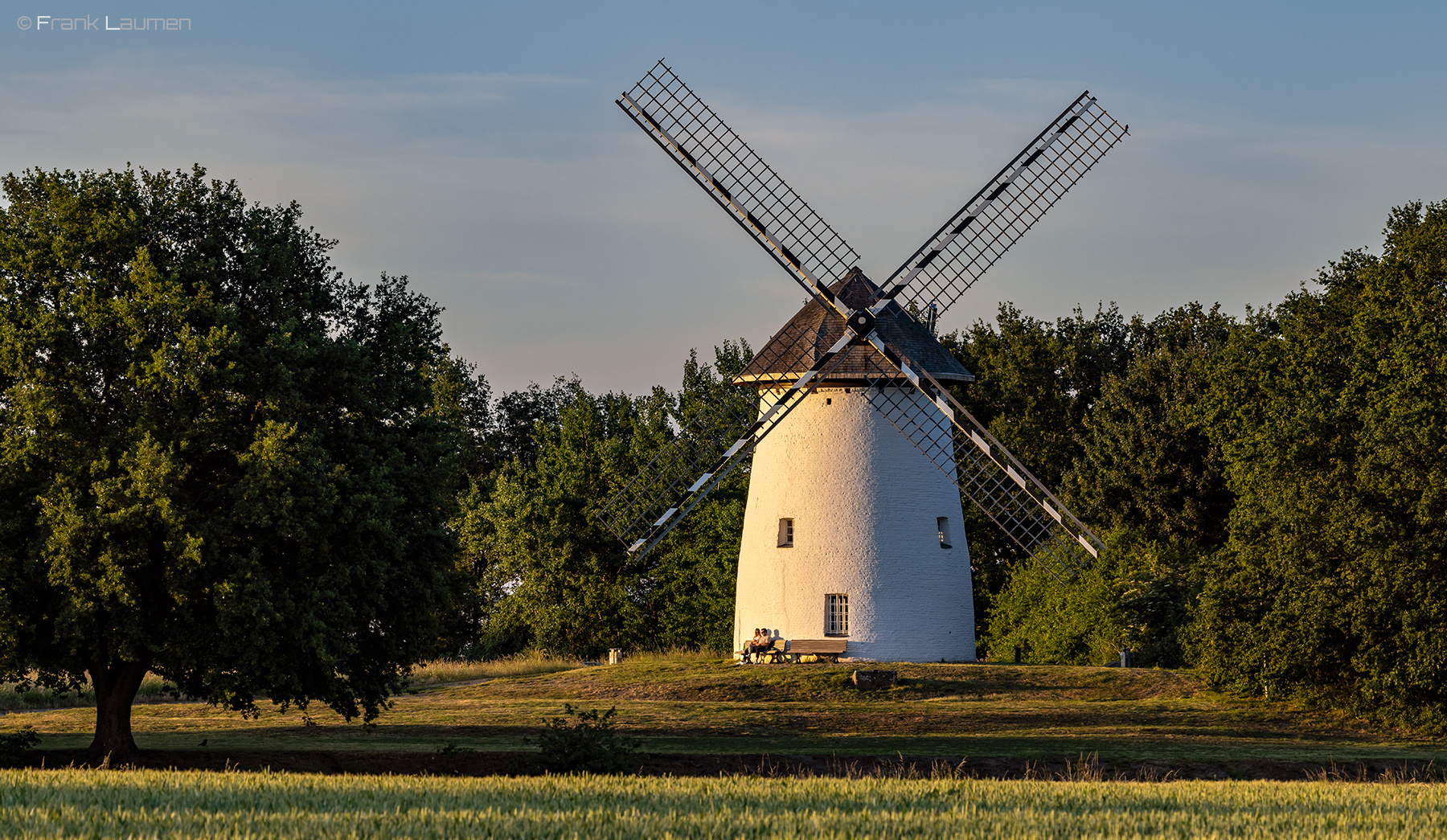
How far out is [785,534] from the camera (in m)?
38.1

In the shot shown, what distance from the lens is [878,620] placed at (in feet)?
122

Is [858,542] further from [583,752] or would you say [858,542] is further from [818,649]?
[583,752]

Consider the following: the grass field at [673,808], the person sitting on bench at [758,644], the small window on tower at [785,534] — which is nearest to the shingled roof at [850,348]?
the small window on tower at [785,534]

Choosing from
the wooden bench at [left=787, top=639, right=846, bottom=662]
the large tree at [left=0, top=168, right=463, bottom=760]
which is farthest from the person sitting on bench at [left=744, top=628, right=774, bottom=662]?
the large tree at [left=0, top=168, right=463, bottom=760]

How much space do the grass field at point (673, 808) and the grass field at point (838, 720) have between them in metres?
8.10

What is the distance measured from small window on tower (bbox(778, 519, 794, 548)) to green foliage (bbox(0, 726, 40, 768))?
63.8 ft

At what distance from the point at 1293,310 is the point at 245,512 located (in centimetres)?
3107

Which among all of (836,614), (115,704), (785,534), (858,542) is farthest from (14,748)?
(858,542)

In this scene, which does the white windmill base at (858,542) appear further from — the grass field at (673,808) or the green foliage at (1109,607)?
the grass field at (673,808)

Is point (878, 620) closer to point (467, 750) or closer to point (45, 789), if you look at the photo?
point (467, 750)

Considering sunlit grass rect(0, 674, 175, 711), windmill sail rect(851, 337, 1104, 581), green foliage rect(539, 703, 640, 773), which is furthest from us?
sunlit grass rect(0, 674, 175, 711)

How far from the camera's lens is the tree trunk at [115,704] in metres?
23.4

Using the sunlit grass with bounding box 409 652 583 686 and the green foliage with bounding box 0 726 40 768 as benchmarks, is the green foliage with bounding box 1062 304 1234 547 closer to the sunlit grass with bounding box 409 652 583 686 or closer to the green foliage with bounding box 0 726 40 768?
the sunlit grass with bounding box 409 652 583 686

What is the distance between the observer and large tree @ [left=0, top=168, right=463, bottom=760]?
21375 mm
